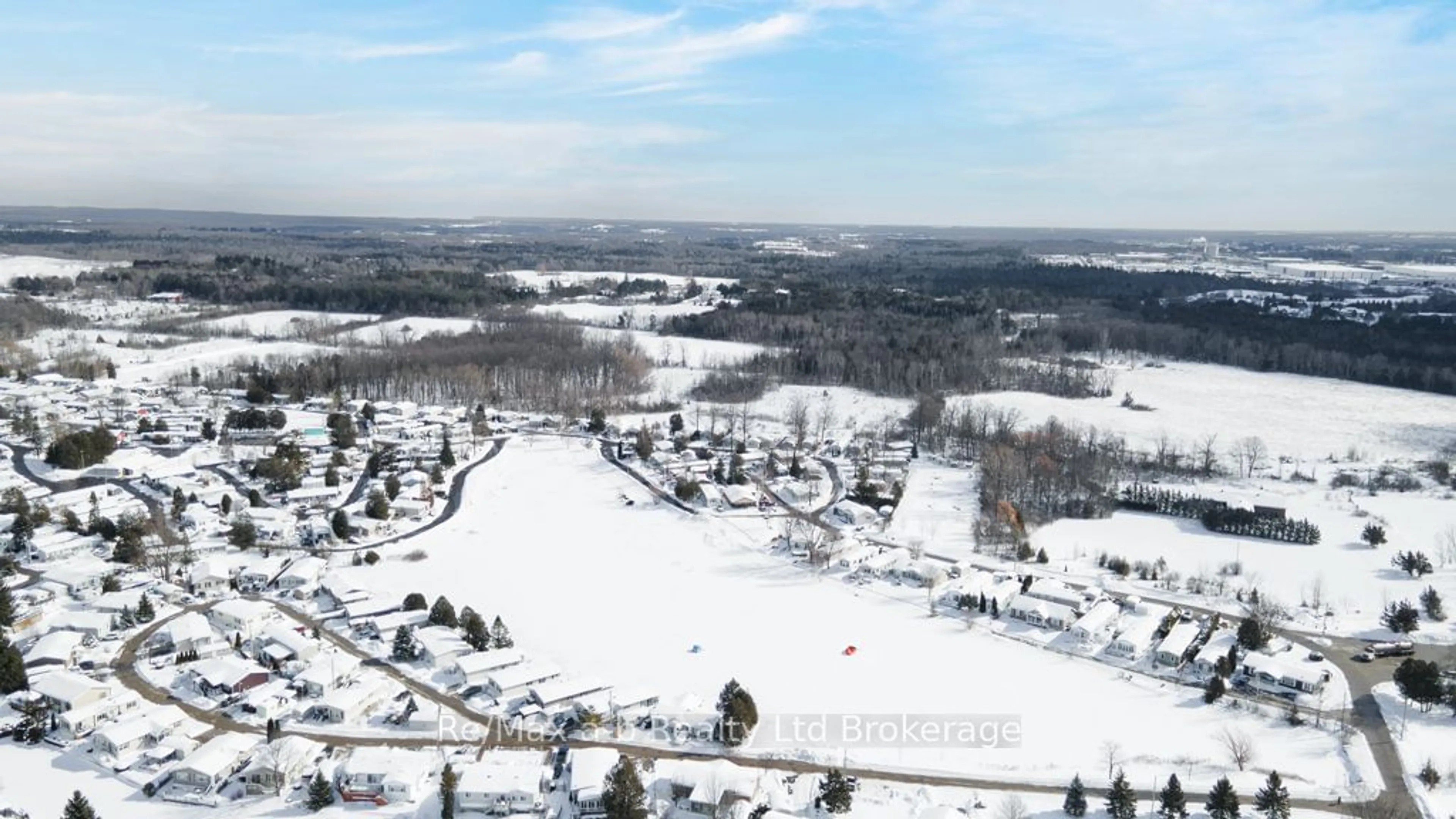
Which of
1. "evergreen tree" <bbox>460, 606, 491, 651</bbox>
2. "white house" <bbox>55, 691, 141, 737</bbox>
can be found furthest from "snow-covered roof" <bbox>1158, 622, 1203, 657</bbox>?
"white house" <bbox>55, 691, 141, 737</bbox>

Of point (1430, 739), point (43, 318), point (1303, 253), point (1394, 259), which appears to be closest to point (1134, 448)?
point (1430, 739)

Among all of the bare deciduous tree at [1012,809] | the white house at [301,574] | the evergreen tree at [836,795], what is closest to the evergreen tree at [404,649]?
the white house at [301,574]

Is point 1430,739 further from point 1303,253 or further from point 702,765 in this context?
point 1303,253

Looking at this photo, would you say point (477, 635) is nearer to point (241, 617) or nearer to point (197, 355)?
point (241, 617)

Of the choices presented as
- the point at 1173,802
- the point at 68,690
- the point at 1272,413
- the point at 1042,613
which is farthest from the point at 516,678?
the point at 1272,413

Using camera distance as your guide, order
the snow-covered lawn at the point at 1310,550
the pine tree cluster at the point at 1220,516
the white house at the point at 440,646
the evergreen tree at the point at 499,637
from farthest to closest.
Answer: the pine tree cluster at the point at 1220,516 < the snow-covered lawn at the point at 1310,550 < the evergreen tree at the point at 499,637 < the white house at the point at 440,646

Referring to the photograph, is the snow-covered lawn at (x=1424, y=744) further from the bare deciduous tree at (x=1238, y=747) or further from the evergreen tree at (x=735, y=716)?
the evergreen tree at (x=735, y=716)
